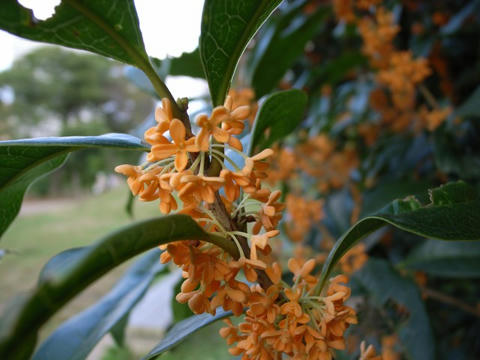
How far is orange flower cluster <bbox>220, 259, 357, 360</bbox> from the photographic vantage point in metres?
0.44

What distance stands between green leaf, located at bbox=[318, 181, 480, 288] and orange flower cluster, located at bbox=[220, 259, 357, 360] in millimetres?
93

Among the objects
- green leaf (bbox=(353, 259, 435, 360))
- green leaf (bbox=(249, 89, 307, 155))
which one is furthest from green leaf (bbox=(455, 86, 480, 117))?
green leaf (bbox=(249, 89, 307, 155))

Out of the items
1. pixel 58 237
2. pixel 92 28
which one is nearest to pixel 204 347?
pixel 92 28

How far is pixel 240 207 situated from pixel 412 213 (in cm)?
21

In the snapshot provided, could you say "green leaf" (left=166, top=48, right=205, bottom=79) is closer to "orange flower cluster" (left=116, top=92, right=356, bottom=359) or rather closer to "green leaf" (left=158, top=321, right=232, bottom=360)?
"orange flower cluster" (left=116, top=92, right=356, bottom=359)

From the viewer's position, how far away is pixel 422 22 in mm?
1643

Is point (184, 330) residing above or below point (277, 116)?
below

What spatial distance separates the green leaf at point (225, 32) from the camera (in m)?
0.46

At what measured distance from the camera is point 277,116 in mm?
656

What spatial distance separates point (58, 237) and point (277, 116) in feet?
23.8

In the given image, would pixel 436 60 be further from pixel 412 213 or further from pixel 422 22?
pixel 412 213

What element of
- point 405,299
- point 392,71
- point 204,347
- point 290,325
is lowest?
point 204,347

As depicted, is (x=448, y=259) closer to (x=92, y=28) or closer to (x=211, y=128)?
(x=211, y=128)

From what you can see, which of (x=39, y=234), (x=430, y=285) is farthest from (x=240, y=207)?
(x=39, y=234)
